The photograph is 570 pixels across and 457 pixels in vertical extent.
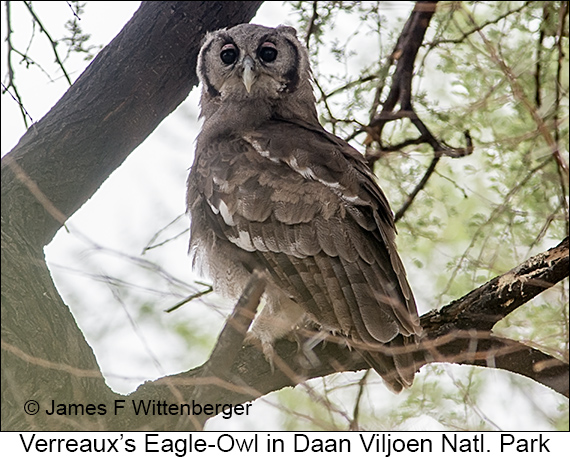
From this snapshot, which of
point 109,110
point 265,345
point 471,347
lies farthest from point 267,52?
point 471,347

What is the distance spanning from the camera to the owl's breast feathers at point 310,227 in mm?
3131

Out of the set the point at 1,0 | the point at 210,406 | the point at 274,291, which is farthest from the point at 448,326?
the point at 1,0

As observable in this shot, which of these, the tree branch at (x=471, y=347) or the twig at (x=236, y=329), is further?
the tree branch at (x=471, y=347)

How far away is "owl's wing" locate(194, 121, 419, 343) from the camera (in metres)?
3.12

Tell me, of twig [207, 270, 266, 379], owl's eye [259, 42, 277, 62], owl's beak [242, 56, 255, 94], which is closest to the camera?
twig [207, 270, 266, 379]

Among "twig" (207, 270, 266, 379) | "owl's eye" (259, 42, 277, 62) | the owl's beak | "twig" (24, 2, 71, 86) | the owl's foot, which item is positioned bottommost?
"twig" (207, 270, 266, 379)

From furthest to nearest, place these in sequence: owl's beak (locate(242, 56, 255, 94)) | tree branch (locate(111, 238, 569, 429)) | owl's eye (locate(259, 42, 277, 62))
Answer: owl's eye (locate(259, 42, 277, 62)) → owl's beak (locate(242, 56, 255, 94)) → tree branch (locate(111, 238, 569, 429))

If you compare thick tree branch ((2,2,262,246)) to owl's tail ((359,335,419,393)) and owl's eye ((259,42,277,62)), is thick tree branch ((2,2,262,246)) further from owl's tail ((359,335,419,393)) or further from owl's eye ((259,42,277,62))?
owl's tail ((359,335,419,393))

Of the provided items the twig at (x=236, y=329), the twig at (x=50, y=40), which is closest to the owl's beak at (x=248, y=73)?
the twig at (x=50, y=40)

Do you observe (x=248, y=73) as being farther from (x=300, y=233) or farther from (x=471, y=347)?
(x=471, y=347)

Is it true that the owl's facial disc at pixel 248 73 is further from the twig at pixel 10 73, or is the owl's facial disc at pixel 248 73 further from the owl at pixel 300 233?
the twig at pixel 10 73

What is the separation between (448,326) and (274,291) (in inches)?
31.7

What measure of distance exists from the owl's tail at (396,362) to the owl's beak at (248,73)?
5.04 feet

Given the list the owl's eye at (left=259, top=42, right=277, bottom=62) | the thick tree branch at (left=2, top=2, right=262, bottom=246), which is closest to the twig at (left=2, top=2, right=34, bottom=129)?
the thick tree branch at (left=2, top=2, right=262, bottom=246)
